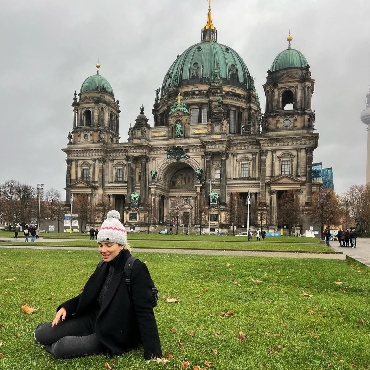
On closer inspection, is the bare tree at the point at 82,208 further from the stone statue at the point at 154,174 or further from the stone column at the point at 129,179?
the stone statue at the point at 154,174

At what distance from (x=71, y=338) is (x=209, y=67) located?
93857mm

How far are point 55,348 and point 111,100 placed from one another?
9371 centimetres

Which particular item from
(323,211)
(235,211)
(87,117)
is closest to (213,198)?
(235,211)

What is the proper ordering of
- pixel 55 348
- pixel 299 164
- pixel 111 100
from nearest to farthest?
pixel 55 348
pixel 299 164
pixel 111 100

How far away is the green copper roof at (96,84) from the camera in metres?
93.2

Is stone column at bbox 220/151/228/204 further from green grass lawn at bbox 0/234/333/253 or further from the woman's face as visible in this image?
the woman's face

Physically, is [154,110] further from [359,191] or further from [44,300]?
[44,300]

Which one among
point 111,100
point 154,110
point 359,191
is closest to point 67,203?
point 111,100

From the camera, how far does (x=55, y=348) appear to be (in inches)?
222

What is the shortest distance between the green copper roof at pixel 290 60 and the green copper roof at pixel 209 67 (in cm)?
1445

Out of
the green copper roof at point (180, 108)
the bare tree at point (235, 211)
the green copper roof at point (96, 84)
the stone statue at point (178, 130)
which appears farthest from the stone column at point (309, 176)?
the green copper roof at point (96, 84)

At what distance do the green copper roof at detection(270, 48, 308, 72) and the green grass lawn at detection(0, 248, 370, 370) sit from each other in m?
72.3

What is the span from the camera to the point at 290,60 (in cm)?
8138

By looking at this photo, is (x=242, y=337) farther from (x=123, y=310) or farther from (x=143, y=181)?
(x=143, y=181)
